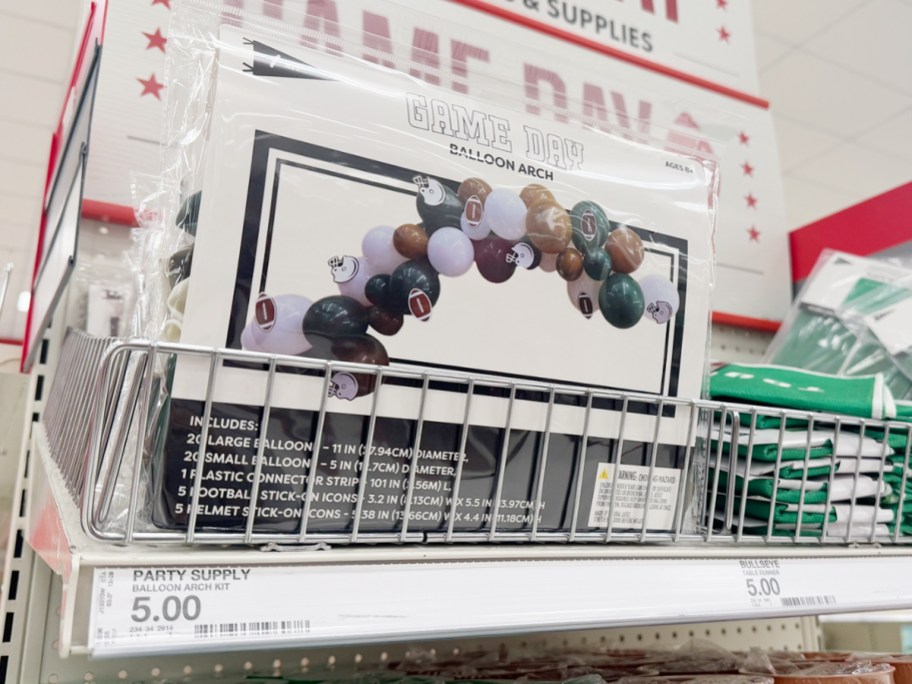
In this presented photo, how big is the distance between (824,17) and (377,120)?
308 cm

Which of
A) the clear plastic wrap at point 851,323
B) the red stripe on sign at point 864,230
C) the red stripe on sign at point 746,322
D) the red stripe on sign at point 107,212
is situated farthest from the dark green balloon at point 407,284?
the red stripe on sign at point 864,230

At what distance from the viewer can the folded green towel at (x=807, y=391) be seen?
854mm

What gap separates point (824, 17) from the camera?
119 inches

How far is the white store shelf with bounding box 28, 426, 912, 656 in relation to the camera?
44 cm

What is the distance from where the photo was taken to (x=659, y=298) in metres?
0.71

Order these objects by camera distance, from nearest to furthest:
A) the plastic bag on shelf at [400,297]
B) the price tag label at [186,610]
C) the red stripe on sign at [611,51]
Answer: the price tag label at [186,610] < the plastic bag on shelf at [400,297] < the red stripe on sign at [611,51]

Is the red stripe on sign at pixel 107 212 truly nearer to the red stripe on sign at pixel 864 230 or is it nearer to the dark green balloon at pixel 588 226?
the dark green balloon at pixel 588 226

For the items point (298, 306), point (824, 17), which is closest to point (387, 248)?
point (298, 306)

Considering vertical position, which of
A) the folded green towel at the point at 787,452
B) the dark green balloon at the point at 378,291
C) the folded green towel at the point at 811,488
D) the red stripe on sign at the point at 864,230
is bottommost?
the folded green towel at the point at 811,488

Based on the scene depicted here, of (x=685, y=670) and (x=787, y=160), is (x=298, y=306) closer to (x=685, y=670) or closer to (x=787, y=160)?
(x=685, y=670)

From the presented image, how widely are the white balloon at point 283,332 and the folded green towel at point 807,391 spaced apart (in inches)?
22.2

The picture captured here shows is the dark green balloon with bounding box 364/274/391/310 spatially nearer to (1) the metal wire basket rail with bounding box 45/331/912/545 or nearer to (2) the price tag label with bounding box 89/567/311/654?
(1) the metal wire basket rail with bounding box 45/331/912/545

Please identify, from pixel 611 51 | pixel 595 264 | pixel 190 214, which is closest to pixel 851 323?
pixel 611 51

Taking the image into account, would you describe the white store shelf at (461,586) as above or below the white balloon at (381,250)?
below
